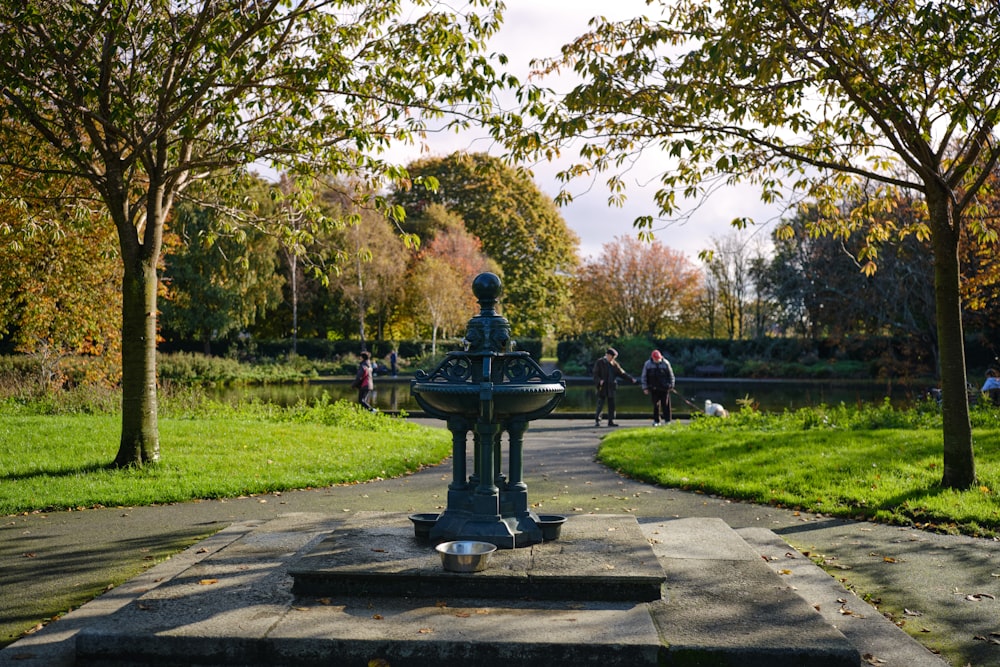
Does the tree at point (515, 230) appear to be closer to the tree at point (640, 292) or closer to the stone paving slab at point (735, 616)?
the tree at point (640, 292)

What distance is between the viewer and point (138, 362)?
10.3m

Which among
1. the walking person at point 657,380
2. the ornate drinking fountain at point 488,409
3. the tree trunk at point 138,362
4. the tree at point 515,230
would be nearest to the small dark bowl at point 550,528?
the ornate drinking fountain at point 488,409

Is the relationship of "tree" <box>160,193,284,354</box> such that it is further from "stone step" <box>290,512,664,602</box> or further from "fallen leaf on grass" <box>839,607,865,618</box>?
"fallen leaf on grass" <box>839,607,865,618</box>

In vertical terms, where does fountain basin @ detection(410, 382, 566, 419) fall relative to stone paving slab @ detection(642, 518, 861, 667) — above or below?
above

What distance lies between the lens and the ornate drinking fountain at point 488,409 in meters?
5.54

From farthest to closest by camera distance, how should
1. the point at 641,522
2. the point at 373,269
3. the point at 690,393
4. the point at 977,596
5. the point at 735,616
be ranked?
→ the point at 373,269 < the point at 690,393 < the point at 641,522 < the point at 977,596 < the point at 735,616

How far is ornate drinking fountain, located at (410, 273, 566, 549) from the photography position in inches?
218

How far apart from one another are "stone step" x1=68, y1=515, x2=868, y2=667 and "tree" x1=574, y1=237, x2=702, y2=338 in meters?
43.9

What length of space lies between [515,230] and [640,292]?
8714mm

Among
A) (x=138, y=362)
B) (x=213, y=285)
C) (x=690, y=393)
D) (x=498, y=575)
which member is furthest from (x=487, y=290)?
(x=213, y=285)

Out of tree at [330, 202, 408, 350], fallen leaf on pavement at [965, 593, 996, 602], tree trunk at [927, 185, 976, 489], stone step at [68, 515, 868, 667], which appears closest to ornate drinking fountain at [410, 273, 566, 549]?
stone step at [68, 515, 868, 667]

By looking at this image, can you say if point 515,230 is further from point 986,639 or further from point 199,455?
point 986,639

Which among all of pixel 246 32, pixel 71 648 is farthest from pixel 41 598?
pixel 246 32

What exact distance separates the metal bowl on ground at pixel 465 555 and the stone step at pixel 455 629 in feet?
0.31
